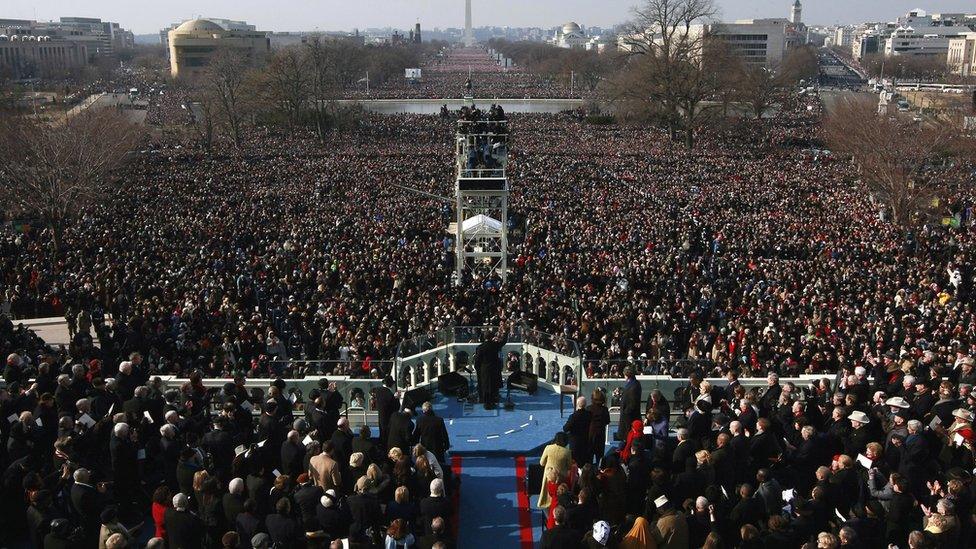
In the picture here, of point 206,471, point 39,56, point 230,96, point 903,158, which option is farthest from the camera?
point 39,56

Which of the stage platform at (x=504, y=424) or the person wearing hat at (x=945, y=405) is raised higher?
the person wearing hat at (x=945, y=405)

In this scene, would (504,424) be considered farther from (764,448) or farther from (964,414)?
(964,414)

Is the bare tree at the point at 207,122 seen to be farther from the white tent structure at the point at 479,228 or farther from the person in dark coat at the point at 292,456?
the person in dark coat at the point at 292,456

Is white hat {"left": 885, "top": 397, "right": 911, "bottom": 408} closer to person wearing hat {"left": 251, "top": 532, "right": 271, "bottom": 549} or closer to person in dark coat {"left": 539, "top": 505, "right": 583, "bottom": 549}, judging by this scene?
person in dark coat {"left": 539, "top": 505, "right": 583, "bottom": 549}

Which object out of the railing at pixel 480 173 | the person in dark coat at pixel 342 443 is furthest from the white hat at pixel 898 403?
the railing at pixel 480 173

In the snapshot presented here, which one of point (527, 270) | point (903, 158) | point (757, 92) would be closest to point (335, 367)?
point (527, 270)

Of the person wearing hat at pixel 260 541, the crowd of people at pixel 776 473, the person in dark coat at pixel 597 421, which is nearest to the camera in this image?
the person wearing hat at pixel 260 541

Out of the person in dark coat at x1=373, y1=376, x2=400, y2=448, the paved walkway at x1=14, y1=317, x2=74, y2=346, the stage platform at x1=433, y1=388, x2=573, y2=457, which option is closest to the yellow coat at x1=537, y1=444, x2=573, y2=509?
the person in dark coat at x1=373, y1=376, x2=400, y2=448
